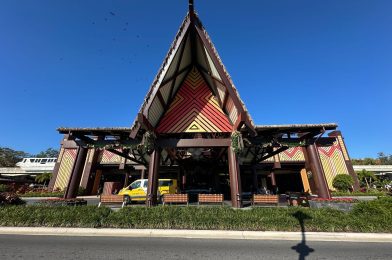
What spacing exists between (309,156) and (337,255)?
312 inches

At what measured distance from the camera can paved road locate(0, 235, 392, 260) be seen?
17.0ft

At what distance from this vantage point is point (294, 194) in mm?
13562

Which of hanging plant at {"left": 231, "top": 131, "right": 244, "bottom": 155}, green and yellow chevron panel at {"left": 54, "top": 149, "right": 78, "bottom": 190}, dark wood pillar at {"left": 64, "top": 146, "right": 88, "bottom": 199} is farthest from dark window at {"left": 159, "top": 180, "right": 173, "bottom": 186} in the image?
green and yellow chevron panel at {"left": 54, "top": 149, "right": 78, "bottom": 190}

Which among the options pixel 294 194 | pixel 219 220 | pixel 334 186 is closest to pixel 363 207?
pixel 294 194

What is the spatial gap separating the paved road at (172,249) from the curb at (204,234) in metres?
0.44

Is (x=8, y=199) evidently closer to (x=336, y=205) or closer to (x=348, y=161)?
(x=336, y=205)

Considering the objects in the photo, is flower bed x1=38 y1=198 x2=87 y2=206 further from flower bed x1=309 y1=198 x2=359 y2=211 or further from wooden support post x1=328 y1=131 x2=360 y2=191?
wooden support post x1=328 y1=131 x2=360 y2=191

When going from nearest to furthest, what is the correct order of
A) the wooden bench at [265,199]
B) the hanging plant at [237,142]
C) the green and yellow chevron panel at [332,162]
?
the hanging plant at [237,142] → the wooden bench at [265,199] → the green and yellow chevron panel at [332,162]

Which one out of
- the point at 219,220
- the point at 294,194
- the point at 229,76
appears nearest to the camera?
the point at 219,220

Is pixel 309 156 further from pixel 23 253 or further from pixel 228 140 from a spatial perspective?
pixel 23 253

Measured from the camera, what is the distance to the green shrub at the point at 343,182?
74.0ft

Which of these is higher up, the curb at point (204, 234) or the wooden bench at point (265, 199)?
the wooden bench at point (265, 199)

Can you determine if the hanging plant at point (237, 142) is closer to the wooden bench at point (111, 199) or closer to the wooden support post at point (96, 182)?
the wooden bench at point (111, 199)

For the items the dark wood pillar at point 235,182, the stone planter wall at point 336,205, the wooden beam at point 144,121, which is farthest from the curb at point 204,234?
the wooden beam at point 144,121
